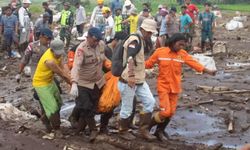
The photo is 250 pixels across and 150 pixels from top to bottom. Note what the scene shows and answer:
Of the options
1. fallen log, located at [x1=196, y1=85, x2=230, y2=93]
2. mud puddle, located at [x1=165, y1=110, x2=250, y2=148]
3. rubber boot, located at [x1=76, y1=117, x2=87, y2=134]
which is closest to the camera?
rubber boot, located at [x1=76, y1=117, x2=87, y2=134]

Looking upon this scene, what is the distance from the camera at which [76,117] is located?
9.34 m

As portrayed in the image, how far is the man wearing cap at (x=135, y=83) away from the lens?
27.4 feet

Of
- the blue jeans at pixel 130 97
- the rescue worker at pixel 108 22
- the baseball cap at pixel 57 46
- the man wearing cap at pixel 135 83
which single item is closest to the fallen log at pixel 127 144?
the man wearing cap at pixel 135 83

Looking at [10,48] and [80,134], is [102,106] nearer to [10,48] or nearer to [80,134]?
[80,134]

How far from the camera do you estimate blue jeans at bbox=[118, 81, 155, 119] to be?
8.52 m

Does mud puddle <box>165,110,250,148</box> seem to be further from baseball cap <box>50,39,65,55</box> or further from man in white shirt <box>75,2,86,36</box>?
man in white shirt <box>75,2,86,36</box>

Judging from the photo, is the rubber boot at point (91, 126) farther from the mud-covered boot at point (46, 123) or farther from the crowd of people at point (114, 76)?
the mud-covered boot at point (46, 123)

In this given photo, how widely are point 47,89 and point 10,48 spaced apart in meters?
11.2

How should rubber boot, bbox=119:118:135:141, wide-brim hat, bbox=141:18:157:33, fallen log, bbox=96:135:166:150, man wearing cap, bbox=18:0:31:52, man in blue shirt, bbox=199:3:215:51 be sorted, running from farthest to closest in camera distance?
man in blue shirt, bbox=199:3:215:51, man wearing cap, bbox=18:0:31:52, rubber boot, bbox=119:118:135:141, wide-brim hat, bbox=141:18:157:33, fallen log, bbox=96:135:166:150

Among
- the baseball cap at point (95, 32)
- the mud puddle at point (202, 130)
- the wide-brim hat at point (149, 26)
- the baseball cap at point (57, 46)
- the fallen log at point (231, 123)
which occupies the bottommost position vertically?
the mud puddle at point (202, 130)

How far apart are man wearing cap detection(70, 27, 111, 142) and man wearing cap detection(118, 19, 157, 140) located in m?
0.44

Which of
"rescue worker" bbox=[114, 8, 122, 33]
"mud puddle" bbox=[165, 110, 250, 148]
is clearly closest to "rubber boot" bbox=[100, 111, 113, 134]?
"mud puddle" bbox=[165, 110, 250, 148]

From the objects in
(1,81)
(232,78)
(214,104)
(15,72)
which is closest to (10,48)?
(15,72)

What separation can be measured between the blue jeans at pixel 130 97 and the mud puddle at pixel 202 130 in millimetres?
1253
